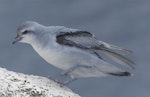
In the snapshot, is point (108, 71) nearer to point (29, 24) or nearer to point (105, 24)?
point (29, 24)

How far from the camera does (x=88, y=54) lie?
33.0 feet

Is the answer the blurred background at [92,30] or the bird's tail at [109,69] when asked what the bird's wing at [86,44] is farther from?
the blurred background at [92,30]

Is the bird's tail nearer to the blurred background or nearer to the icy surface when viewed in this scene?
the icy surface

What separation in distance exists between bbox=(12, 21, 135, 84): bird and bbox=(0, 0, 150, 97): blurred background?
7426 millimetres

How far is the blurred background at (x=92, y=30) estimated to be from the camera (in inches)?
742

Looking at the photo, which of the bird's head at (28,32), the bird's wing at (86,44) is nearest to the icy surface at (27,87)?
the bird's head at (28,32)

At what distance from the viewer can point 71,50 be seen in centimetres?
999

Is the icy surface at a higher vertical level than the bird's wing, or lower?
lower

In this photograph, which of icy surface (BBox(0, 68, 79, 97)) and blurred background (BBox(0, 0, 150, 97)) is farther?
blurred background (BBox(0, 0, 150, 97))

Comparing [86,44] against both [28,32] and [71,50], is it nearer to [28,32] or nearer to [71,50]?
[71,50]

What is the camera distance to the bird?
9883 mm

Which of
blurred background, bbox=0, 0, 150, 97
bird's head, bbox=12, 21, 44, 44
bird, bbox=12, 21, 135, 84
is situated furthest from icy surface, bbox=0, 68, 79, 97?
blurred background, bbox=0, 0, 150, 97

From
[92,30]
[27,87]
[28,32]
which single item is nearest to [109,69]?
[28,32]

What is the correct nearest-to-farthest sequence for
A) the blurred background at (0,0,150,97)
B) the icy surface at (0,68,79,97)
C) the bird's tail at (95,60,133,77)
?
the icy surface at (0,68,79,97) → the bird's tail at (95,60,133,77) → the blurred background at (0,0,150,97)
